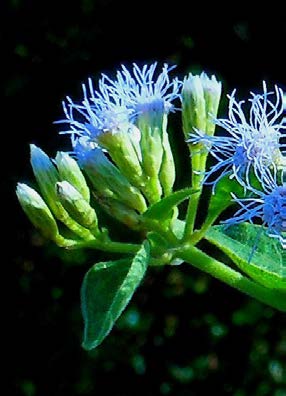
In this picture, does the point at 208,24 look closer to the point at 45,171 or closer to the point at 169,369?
the point at 169,369

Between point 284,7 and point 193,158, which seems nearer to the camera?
point 193,158

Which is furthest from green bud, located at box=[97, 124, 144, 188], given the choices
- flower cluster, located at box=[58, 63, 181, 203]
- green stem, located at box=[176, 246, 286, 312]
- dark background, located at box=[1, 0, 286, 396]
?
dark background, located at box=[1, 0, 286, 396]

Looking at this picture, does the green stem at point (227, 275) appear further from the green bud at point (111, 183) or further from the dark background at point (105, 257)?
the dark background at point (105, 257)

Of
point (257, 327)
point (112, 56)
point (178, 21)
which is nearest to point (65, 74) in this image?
point (112, 56)

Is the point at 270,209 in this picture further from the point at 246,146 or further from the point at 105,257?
the point at 105,257

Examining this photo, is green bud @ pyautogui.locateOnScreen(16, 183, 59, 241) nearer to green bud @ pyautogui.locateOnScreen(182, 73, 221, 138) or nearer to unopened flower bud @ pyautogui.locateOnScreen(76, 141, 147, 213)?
unopened flower bud @ pyautogui.locateOnScreen(76, 141, 147, 213)

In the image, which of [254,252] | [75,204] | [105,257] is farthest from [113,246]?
[105,257]
